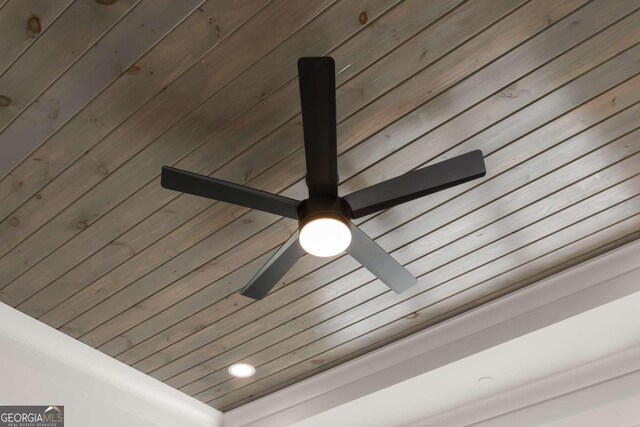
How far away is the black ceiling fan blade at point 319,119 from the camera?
4.89 ft

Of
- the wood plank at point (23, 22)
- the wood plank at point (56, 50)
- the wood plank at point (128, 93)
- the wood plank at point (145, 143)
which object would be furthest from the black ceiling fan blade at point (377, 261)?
the wood plank at point (23, 22)

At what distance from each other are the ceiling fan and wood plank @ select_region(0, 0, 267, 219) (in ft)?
0.97

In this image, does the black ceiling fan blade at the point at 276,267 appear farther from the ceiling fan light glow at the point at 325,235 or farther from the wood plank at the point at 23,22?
the wood plank at the point at 23,22

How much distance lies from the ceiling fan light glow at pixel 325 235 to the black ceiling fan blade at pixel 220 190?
0.25ft

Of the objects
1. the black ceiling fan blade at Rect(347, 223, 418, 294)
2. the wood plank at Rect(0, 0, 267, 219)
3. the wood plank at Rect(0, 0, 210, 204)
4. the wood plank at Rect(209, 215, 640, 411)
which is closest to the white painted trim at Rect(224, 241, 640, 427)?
the wood plank at Rect(209, 215, 640, 411)

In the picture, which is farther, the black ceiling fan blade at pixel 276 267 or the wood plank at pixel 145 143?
the black ceiling fan blade at pixel 276 267

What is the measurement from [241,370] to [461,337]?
1.08 meters

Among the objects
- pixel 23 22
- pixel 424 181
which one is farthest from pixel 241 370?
pixel 23 22

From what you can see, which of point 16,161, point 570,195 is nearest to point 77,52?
point 16,161

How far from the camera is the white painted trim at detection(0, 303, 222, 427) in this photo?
2.66 m

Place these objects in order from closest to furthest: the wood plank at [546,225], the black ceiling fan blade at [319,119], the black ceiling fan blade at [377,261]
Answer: the black ceiling fan blade at [319,119]
the black ceiling fan blade at [377,261]
the wood plank at [546,225]

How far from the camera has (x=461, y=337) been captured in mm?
2814
